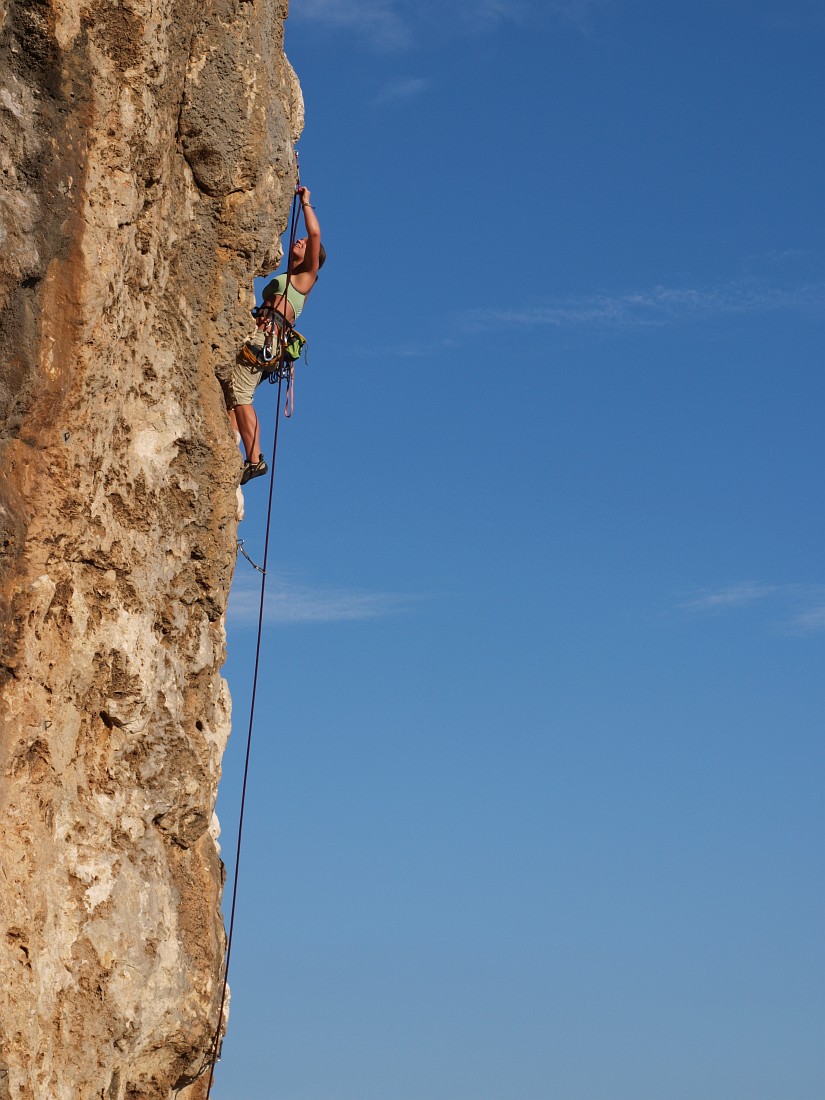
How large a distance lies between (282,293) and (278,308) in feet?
0.38

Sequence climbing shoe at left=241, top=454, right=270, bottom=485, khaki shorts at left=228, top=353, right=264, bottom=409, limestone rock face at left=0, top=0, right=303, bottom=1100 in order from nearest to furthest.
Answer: limestone rock face at left=0, top=0, right=303, bottom=1100
khaki shorts at left=228, top=353, right=264, bottom=409
climbing shoe at left=241, top=454, right=270, bottom=485

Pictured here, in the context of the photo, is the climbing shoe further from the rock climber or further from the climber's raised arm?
the climber's raised arm

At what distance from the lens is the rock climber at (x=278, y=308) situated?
10.1 m

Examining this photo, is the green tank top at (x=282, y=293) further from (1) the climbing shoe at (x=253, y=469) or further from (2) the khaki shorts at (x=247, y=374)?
(1) the climbing shoe at (x=253, y=469)

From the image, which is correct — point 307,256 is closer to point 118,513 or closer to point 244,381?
point 244,381

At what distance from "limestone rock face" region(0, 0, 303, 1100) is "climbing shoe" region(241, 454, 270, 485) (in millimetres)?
1558

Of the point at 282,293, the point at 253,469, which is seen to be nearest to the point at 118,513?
the point at 253,469

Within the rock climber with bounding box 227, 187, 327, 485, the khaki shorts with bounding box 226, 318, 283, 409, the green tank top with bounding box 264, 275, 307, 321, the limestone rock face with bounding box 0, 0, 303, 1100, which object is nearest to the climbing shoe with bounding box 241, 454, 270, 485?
the rock climber with bounding box 227, 187, 327, 485

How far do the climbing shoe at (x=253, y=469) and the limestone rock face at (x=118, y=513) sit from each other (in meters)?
1.56

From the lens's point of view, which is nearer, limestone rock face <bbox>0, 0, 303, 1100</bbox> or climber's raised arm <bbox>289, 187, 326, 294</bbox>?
limestone rock face <bbox>0, 0, 303, 1100</bbox>

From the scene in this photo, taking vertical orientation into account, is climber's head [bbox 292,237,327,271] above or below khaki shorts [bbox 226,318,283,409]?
above

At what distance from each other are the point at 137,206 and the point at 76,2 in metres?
1.02

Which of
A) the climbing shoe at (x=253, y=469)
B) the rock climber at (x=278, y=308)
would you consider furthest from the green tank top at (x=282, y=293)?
the climbing shoe at (x=253, y=469)

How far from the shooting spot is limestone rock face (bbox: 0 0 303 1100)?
742cm
